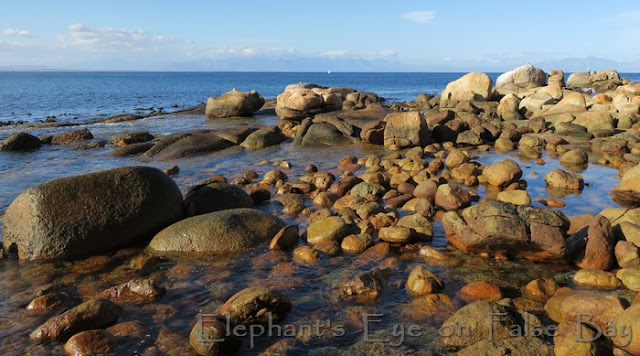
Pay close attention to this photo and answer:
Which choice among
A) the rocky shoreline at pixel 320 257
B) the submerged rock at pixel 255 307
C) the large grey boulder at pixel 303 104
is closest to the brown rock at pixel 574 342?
the rocky shoreline at pixel 320 257

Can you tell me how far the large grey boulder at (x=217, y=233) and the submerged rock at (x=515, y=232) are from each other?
357 cm

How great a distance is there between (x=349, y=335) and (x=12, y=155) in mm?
19808

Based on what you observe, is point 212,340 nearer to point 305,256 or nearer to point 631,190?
point 305,256

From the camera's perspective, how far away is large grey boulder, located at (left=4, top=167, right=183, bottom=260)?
26.8ft

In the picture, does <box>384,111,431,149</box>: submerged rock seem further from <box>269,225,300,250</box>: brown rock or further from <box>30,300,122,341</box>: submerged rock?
<box>30,300,122,341</box>: submerged rock

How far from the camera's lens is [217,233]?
8.57m

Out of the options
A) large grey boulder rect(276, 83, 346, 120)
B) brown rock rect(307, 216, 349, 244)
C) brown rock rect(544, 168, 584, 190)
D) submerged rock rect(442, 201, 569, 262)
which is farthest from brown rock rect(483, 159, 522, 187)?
Result: large grey boulder rect(276, 83, 346, 120)

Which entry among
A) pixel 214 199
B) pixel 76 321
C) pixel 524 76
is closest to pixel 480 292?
pixel 76 321

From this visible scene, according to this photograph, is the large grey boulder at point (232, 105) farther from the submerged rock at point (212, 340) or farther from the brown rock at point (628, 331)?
the brown rock at point (628, 331)

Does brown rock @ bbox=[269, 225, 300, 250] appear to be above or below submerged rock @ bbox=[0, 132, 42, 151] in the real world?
below

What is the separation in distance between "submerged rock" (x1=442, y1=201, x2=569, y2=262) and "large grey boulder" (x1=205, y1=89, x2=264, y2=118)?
25.6 metres

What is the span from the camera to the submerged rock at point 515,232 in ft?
24.1

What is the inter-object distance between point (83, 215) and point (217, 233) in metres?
2.35

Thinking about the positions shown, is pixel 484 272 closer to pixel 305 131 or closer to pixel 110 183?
pixel 110 183
